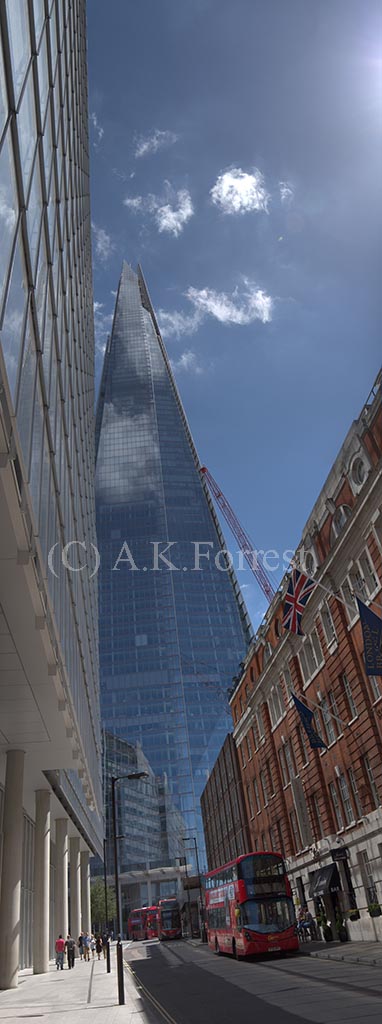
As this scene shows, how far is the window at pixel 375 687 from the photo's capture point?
101ft

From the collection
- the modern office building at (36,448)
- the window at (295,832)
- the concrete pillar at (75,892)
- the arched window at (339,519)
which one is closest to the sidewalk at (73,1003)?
the modern office building at (36,448)

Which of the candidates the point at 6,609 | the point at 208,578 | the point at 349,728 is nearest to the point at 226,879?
the point at 349,728

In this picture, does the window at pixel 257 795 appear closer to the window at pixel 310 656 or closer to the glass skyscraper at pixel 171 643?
the window at pixel 310 656

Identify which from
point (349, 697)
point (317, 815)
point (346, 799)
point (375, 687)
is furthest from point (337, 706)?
point (317, 815)

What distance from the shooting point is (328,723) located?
3741 centimetres

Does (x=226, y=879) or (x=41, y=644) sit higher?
(x=41, y=644)

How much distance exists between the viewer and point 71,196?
94.0 feet

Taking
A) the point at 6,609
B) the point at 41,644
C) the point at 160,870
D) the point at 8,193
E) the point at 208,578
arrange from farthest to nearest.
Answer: the point at 208,578
the point at 160,870
the point at 41,644
the point at 6,609
the point at 8,193

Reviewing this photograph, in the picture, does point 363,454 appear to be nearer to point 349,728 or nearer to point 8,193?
point 349,728

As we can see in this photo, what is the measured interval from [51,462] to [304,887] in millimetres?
33608

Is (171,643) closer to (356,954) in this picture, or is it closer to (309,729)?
(309,729)

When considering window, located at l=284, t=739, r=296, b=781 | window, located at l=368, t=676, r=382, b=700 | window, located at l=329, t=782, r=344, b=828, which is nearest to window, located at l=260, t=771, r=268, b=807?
window, located at l=284, t=739, r=296, b=781

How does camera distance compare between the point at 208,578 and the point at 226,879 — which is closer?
the point at 226,879

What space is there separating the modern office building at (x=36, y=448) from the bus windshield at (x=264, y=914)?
29.8 feet
